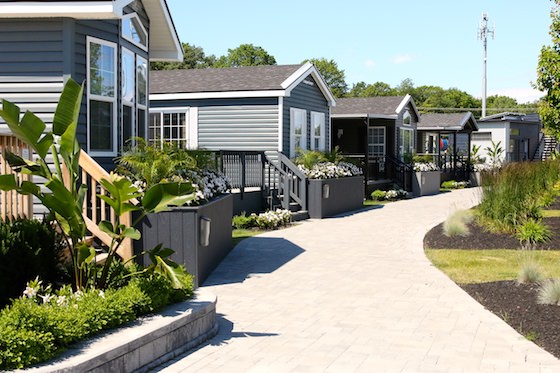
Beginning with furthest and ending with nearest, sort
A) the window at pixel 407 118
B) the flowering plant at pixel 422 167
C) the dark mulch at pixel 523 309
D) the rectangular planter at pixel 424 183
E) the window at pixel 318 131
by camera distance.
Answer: the window at pixel 407 118
the flowering plant at pixel 422 167
the rectangular planter at pixel 424 183
the window at pixel 318 131
the dark mulch at pixel 523 309

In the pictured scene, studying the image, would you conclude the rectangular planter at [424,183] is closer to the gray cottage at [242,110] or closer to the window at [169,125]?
the gray cottage at [242,110]

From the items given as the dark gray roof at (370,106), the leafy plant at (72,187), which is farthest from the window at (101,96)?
the dark gray roof at (370,106)

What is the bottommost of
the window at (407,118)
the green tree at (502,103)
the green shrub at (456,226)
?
the green shrub at (456,226)

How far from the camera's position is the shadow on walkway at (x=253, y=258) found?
10.3 meters

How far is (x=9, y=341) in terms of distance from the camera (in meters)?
4.79

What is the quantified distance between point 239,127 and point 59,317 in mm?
16485

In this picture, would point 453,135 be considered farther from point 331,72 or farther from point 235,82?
point 331,72

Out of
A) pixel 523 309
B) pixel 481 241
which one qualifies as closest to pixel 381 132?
pixel 481 241

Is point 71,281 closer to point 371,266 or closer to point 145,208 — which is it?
point 145,208

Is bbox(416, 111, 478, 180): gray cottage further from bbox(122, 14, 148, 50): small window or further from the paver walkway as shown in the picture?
the paver walkway

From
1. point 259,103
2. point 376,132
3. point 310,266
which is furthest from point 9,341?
point 376,132

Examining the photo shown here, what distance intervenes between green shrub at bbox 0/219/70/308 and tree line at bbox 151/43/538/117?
52.7 m

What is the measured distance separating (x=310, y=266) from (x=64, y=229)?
5071 mm

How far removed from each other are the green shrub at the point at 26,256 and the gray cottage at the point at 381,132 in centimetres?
2258
